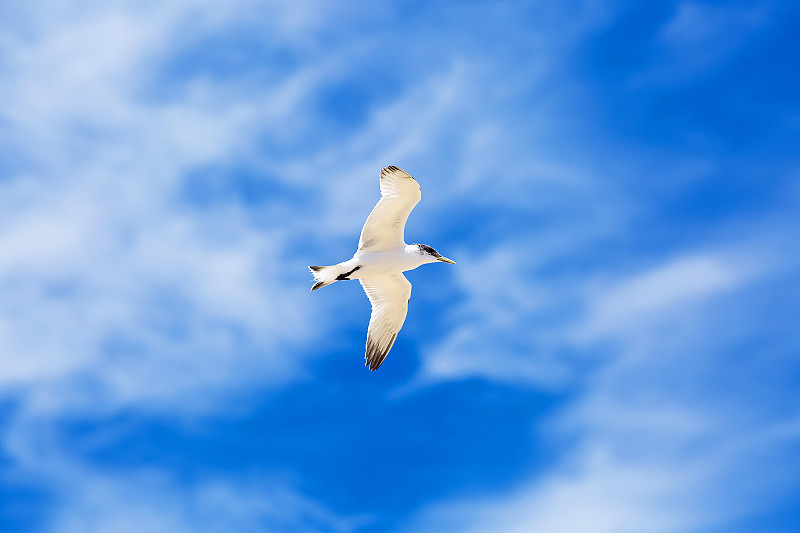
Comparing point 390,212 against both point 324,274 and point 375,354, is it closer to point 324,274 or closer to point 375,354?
point 324,274

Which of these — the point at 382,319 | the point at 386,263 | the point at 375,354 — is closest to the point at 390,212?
the point at 386,263

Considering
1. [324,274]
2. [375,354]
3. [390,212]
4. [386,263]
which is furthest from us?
[375,354]


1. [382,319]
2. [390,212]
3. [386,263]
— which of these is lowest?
[382,319]

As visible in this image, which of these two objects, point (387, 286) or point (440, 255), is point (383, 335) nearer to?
point (387, 286)

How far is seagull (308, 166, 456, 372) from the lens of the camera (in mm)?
23938

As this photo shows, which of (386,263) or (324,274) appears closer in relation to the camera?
(324,274)

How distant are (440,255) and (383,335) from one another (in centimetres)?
346

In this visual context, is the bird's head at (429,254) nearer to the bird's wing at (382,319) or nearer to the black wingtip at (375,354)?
the bird's wing at (382,319)

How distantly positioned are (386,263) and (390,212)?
172 centimetres

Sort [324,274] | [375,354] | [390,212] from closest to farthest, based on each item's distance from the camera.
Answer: [390,212]
[324,274]
[375,354]

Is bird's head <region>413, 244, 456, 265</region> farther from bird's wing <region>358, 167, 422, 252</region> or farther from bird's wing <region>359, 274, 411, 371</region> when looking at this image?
bird's wing <region>359, 274, 411, 371</region>

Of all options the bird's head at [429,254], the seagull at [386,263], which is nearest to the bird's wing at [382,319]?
the seagull at [386,263]

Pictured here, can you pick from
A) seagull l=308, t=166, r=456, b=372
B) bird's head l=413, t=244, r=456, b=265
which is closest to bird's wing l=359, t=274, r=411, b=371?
seagull l=308, t=166, r=456, b=372

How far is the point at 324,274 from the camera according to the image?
81.1 ft
